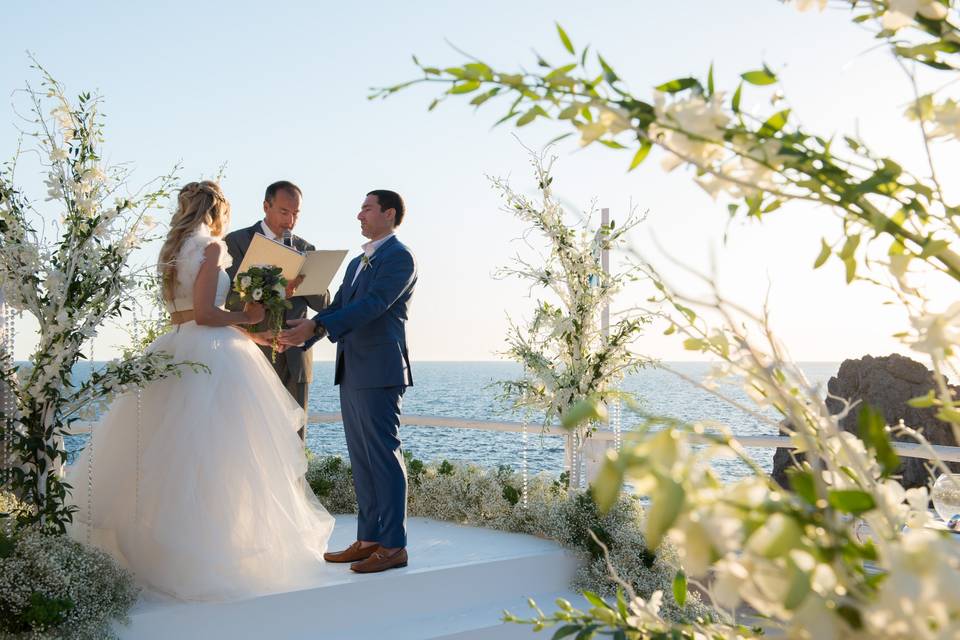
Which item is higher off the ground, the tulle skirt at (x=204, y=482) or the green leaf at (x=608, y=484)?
the green leaf at (x=608, y=484)

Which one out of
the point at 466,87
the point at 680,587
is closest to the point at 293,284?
the point at 680,587

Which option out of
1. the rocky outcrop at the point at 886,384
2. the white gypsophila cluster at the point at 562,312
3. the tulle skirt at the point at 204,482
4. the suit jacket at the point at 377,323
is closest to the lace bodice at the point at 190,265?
the tulle skirt at the point at 204,482

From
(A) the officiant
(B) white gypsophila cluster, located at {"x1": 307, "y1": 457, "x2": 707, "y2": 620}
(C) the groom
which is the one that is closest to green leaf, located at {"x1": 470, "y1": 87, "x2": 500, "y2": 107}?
(C) the groom

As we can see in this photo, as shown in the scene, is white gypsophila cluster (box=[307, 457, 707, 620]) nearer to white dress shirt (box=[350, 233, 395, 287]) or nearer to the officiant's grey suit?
the officiant's grey suit

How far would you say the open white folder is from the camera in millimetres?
4000

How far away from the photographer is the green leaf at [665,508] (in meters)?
0.43

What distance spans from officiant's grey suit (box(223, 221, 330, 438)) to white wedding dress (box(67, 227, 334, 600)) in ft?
3.60

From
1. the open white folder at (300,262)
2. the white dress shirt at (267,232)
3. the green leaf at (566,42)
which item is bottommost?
the green leaf at (566,42)

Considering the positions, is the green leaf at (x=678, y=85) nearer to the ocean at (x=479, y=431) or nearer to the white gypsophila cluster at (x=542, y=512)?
the white gypsophila cluster at (x=542, y=512)

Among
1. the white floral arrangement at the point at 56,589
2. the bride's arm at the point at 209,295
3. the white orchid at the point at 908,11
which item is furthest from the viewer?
the bride's arm at the point at 209,295

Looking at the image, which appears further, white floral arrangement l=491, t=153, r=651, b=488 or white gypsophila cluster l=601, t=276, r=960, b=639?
white floral arrangement l=491, t=153, r=651, b=488

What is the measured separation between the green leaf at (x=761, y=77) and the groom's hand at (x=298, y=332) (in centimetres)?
359

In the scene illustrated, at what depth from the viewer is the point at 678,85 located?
67 centimetres

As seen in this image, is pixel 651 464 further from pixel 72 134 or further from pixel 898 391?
pixel 898 391
